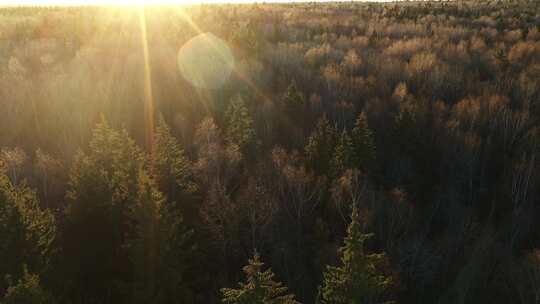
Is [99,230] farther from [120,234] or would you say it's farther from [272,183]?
[272,183]

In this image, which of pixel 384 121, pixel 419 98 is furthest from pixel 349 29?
pixel 384 121

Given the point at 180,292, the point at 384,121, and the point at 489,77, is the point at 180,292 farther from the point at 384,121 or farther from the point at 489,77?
the point at 489,77

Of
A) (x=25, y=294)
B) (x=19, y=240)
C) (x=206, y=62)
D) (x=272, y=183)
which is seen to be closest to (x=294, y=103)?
(x=272, y=183)

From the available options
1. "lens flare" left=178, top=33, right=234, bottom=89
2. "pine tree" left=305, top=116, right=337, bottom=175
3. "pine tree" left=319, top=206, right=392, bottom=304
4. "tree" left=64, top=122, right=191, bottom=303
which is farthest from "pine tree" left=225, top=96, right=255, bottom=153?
"pine tree" left=319, top=206, right=392, bottom=304

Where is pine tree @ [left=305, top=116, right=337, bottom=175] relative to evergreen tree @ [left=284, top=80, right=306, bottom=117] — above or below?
below

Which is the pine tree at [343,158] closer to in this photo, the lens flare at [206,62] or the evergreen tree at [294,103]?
the evergreen tree at [294,103]

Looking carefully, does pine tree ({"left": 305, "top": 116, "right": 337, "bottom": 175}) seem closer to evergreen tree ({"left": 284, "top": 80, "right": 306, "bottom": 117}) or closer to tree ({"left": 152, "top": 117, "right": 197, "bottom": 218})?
tree ({"left": 152, "top": 117, "right": 197, "bottom": 218})
